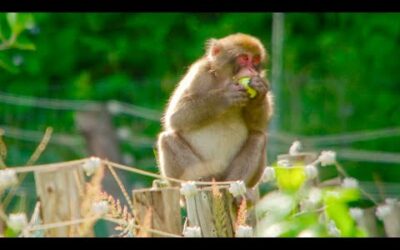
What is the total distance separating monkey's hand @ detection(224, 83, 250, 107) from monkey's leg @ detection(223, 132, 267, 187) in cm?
36

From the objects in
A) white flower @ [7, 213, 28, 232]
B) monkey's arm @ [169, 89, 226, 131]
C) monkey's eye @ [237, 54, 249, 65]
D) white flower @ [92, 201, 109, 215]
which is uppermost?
monkey's eye @ [237, 54, 249, 65]

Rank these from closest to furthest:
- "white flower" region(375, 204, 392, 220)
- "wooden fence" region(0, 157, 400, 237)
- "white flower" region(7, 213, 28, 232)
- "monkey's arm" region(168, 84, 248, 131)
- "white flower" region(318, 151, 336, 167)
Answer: "white flower" region(7, 213, 28, 232) < "wooden fence" region(0, 157, 400, 237) < "white flower" region(318, 151, 336, 167) < "white flower" region(375, 204, 392, 220) < "monkey's arm" region(168, 84, 248, 131)

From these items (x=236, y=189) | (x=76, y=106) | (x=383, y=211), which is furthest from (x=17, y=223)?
(x=76, y=106)

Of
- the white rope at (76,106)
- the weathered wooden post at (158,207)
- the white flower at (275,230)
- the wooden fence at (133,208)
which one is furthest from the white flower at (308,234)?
the white rope at (76,106)

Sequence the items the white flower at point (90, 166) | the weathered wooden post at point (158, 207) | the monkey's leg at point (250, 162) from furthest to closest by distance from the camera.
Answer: the monkey's leg at point (250, 162)
the weathered wooden post at point (158, 207)
the white flower at point (90, 166)

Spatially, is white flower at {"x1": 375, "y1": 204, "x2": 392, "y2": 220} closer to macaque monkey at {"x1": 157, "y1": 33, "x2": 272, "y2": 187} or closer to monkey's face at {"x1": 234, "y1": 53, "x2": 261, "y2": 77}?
macaque monkey at {"x1": 157, "y1": 33, "x2": 272, "y2": 187}

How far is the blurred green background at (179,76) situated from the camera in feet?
60.3

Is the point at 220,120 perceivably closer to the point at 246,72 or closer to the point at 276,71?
the point at 246,72

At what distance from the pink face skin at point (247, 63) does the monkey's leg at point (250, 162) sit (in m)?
0.44

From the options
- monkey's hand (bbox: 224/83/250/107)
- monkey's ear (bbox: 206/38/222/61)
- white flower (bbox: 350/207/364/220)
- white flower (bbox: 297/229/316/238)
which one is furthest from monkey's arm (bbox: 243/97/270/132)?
white flower (bbox: 297/229/316/238)

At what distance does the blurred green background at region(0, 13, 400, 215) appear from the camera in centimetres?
1838

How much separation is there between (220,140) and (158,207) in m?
3.58

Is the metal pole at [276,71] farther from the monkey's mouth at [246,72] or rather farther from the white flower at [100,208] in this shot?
the white flower at [100,208]
